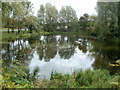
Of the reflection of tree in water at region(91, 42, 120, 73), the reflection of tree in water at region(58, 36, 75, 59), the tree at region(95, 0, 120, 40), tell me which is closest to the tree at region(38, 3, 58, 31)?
the tree at region(95, 0, 120, 40)

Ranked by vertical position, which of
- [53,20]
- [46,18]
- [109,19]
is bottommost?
[109,19]

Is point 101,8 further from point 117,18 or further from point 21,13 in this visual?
point 21,13

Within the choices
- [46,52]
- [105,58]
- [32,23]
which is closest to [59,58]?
[46,52]

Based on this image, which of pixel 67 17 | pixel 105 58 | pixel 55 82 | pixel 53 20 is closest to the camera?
pixel 55 82

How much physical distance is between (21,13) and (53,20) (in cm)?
436

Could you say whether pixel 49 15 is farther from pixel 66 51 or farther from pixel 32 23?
pixel 66 51

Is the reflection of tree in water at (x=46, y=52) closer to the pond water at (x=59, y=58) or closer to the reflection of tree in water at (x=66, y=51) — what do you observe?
the pond water at (x=59, y=58)

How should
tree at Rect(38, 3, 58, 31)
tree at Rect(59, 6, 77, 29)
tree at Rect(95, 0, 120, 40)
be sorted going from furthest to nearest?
tree at Rect(38, 3, 58, 31) → tree at Rect(59, 6, 77, 29) → tree at Rect(95, 0, 120, 40)

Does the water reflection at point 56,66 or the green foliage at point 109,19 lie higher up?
the green foliage at point 109,19

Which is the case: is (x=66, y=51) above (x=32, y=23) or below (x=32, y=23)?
below

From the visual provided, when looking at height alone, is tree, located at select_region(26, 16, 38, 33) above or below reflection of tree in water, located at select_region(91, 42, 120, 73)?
above

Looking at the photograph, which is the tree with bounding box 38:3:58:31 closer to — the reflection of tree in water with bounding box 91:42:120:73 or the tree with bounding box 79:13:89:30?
the tree with bounding box 79:13:89:30

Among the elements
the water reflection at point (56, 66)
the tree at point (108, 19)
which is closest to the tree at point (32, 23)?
the tree at point (108, 19)

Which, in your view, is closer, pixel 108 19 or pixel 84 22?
pixel 108 19
